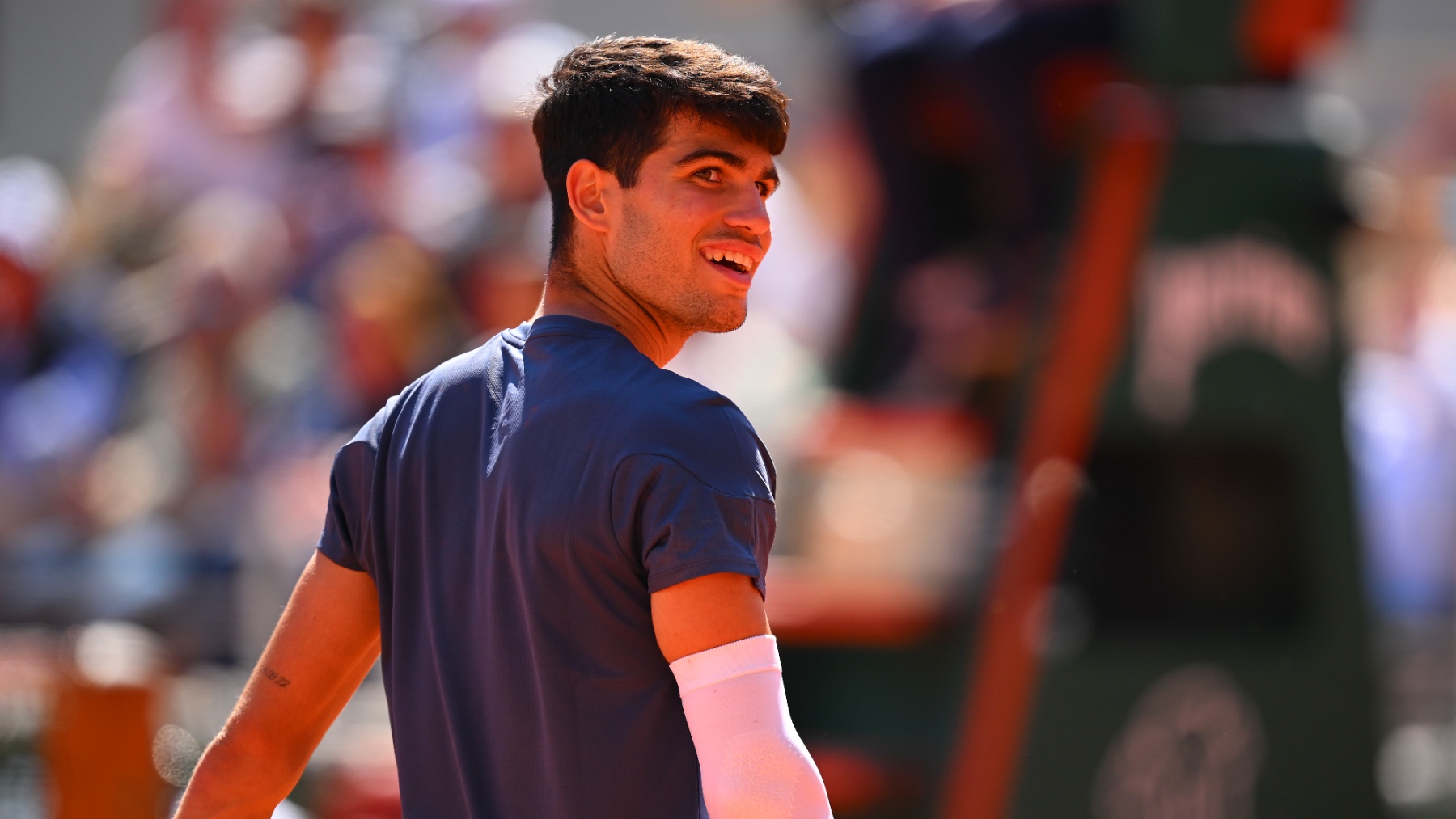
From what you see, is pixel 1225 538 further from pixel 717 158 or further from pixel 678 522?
pixel 678 522

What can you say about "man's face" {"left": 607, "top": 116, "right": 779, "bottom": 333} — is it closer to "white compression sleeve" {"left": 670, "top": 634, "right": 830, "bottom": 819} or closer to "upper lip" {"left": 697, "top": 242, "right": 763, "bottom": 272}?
"upper lip" {"left": 697, "top": 242, "right": 763, "bottom": 272}

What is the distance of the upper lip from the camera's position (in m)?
1.97

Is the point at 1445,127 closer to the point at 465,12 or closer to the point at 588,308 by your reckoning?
Result: the point at 465,12

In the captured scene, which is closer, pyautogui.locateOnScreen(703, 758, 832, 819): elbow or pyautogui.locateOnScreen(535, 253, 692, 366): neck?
pyautogui.locateOnScreen(703, 758, 832, 819): elbow

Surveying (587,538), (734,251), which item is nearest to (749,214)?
(734,251)

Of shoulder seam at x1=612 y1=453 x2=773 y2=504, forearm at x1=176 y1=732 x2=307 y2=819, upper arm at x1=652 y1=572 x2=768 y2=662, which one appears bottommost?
forearm at x1=176 y1=732 x2=307 y2=819

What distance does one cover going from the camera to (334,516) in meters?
2.10

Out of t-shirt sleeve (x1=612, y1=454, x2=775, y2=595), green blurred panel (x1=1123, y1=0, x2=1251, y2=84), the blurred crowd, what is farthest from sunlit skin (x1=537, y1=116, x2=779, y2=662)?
the blurred crowd

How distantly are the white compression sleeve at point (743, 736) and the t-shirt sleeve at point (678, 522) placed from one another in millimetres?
81

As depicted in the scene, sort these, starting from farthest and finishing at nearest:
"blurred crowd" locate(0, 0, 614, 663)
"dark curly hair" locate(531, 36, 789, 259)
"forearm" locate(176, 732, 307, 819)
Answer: "blurred crowd" locate(0, 0, 614, 663)
"forearm" locate(176, 732, 307, 819)
"dark curly hair" locate(531, 36, 789, 259)

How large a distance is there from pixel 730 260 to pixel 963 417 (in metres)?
3.51

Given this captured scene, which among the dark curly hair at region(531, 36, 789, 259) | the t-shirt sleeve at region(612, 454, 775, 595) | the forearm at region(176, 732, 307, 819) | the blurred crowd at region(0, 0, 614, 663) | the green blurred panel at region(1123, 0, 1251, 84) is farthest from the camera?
the blurred crowd at region(0, 0, 614, 663)

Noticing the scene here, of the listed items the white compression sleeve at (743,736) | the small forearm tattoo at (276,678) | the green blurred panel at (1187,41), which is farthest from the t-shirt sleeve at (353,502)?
the green blurred panel at (1187,41)

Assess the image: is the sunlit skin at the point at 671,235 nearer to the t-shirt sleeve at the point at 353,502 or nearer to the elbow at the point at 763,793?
the t-shirt sleeve at the point at 353,502
